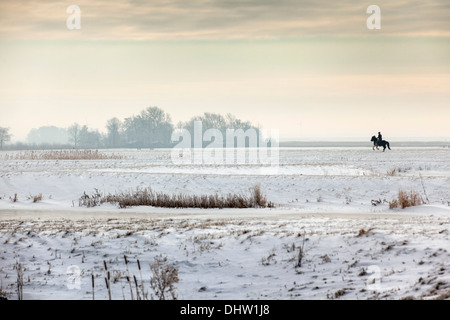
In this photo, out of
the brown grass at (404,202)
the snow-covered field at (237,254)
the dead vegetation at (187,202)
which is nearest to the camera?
the snow-covered field at (237,254)

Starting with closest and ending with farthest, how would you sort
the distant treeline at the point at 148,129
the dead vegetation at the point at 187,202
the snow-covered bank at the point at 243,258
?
1. the snow-covered bank at the point at 243,258
2. the dead vegetation at the point at 187,202
3. the distant treeline at the point at 148,129

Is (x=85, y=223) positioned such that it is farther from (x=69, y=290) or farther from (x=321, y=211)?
(x=321, y=211)

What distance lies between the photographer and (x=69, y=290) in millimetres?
13398

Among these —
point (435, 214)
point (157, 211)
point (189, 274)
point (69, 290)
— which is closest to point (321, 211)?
point (435, 214)

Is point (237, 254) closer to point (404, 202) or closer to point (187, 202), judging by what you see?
point (187, 202)

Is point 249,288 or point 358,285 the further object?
point 249,288

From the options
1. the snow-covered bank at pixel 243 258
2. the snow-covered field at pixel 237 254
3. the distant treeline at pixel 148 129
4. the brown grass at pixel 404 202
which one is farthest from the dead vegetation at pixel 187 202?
the distant treeline at pixel 148 129

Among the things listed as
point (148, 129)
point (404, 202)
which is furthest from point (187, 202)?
point (148, 129)

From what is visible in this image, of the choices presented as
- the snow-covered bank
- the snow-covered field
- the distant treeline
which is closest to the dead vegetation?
the snow-covered field

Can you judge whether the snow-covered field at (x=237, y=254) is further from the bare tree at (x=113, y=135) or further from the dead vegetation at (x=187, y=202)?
the bare tree at (x=113, y=135)
